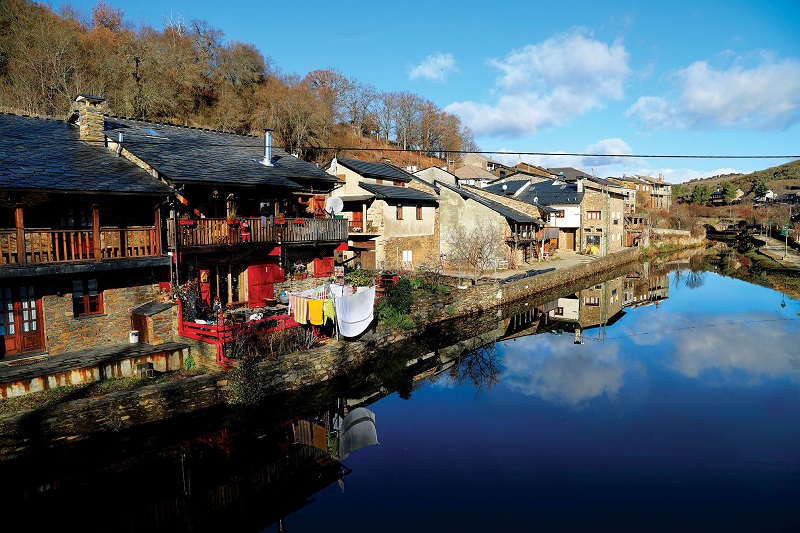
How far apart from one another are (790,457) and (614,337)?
40.5 ft

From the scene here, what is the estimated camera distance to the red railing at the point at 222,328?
51.0 ft

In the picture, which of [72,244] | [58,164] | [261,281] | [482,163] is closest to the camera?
[72,244]

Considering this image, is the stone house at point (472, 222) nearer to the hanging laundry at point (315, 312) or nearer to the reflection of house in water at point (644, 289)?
the reflection of house in water at point (644, 289)

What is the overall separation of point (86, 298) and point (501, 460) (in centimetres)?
1310

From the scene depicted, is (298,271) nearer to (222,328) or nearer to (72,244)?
(222,328)

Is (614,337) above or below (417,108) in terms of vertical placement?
below

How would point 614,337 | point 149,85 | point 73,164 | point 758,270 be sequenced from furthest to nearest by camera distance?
point 758,270
point 149,85
point 614,337
point 73,164

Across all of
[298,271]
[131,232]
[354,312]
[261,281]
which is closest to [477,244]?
[298,271]

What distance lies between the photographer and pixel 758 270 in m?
45.5

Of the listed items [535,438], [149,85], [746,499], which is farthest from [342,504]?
[149,85]

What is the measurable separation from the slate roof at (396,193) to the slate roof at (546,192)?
16.1m

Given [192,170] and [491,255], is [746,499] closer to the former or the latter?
[192,170]

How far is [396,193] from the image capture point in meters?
34.3

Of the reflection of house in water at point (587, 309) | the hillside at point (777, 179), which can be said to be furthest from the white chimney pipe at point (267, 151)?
the hillside at point (777, 179)
